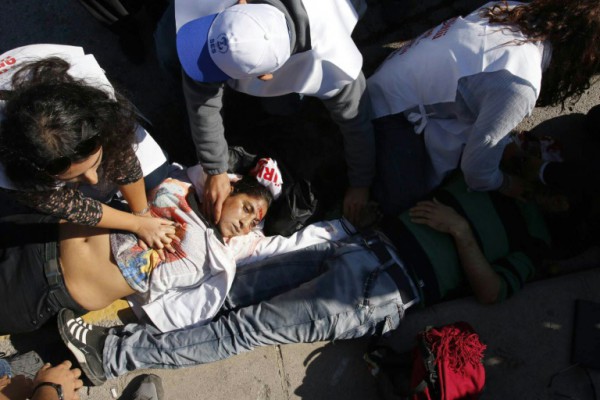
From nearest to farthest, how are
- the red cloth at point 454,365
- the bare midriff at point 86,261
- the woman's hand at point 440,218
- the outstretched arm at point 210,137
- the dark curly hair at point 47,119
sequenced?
the dark curly hair at point 47,119 → the outstretched arm at point 210,137 → the red cloth at point 454,365 → the bare midriff at point 86,261 → the woman's hand at point 440,218

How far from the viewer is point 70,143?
1758 mm

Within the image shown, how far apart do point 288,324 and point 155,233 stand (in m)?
0.78

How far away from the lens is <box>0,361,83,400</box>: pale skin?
2191 millimetres

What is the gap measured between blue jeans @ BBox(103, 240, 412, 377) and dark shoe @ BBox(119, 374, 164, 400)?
7 centimetres

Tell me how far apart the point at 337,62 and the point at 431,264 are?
113cm

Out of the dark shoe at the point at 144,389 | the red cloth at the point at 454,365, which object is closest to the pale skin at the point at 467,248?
the red cloth at the point at 454,365

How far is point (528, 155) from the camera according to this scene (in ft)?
8.61

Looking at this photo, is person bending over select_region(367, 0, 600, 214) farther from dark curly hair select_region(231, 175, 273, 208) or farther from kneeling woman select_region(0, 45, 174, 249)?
kneeling woman select_region(0, 45, 174, 249)

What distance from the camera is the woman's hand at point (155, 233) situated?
2355 millimetres

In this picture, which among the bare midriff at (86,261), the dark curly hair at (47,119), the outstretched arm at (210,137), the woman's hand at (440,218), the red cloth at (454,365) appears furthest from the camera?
the woman's hand at (440,218)

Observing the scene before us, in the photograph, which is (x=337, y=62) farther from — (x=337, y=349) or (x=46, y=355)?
(x=46, y=355)

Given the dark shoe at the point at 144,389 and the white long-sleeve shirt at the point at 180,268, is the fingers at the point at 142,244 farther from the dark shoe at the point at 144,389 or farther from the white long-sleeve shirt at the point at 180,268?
the dark shoe at the point at 144,389

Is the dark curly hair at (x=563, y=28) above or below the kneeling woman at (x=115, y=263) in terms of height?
above

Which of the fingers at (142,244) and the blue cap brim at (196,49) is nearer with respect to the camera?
the blue cap brim at (196,49)
